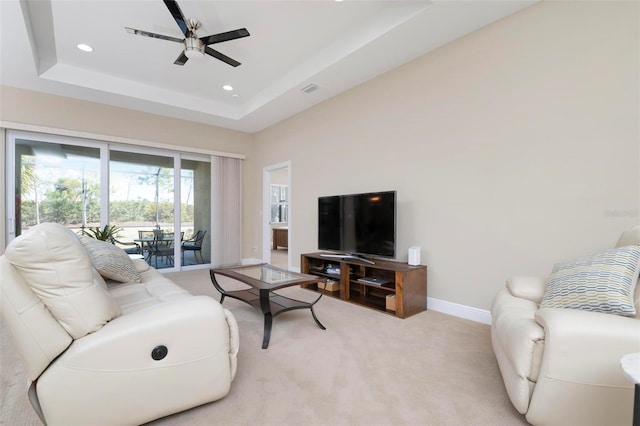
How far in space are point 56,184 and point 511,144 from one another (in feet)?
19.3

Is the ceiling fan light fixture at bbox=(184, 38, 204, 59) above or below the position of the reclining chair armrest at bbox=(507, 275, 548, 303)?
above

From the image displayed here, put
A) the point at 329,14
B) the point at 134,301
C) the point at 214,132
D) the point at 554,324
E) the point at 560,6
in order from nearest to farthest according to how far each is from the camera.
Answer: the point at 554,324 < the point at 134,301 < the point at 560,6 < the point at 329,14 < the point at 214,132

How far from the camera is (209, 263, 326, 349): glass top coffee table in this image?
224cm

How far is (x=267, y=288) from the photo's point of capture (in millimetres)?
2217

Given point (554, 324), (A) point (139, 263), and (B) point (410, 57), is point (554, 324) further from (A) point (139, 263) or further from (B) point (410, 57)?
(A) point (139, 263)

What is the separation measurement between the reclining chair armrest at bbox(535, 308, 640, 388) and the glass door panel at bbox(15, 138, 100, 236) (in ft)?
18.5

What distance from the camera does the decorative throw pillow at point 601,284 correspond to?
4.47 feet

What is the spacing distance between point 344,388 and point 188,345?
0.92 metres

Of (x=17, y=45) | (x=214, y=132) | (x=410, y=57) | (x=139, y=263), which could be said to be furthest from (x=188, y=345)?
(x=214, y=132)

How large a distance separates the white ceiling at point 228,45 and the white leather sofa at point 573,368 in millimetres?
2516

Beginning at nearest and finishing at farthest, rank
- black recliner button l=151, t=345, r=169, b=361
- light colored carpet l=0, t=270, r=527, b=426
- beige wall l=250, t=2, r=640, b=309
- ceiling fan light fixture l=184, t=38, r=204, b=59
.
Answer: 1. black recliner button l=151, t=345, r=169, b=361
2. light colored carpet l=0, t=270, r=527, b=426
3. beige wall l=250, t=2, r=640, b=309
4. ceiling fan light fixture l=184, t=38, r=204, b=59

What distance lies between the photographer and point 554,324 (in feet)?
3.97

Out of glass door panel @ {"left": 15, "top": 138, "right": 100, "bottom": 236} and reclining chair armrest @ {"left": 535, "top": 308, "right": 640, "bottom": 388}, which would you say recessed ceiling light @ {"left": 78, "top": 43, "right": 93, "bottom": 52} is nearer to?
glass door panel @ {"left": 15, "top": 138, "right": 100, "bottom": 236}

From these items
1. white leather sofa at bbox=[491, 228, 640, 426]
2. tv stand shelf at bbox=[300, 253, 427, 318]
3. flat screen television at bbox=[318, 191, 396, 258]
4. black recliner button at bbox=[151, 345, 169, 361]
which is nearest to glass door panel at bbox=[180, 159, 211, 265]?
tv stand shelf at bbox=[300, 253, 427, 318]
